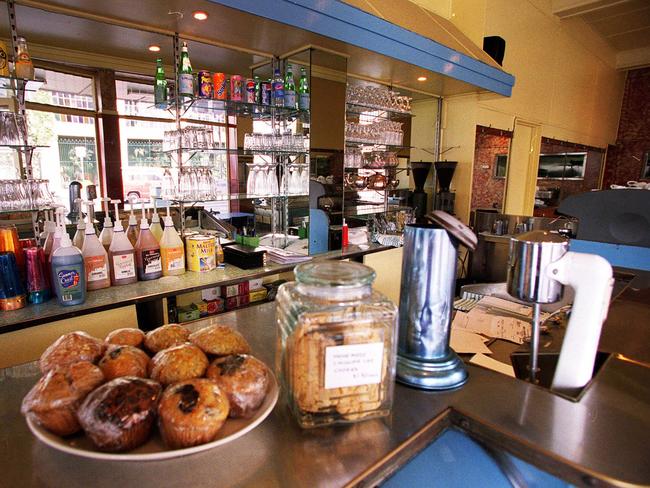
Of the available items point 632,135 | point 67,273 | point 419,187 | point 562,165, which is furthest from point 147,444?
point 632,135

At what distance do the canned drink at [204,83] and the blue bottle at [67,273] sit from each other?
48.0 inches

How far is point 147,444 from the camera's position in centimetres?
65

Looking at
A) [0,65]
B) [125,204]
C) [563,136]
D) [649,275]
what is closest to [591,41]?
[563,136]

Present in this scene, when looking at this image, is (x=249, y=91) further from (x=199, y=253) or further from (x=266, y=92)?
(x=199, y=253)

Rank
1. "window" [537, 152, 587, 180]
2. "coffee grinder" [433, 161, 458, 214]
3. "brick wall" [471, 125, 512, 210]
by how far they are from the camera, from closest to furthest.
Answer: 1. "coffee grinder" [433, 161, 458, 214]
2. "brick wall" [471, 125, 512, 210]
3. "window" [537, 152, 587, 180]

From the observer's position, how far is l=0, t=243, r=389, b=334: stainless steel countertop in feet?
5.31

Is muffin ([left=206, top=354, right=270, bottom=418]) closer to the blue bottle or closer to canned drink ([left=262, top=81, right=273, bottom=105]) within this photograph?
the blue bottle

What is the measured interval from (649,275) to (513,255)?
1.92m

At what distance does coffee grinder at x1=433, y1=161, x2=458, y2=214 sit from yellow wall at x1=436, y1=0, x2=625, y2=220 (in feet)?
0.58

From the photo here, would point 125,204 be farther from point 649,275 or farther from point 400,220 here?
point 649,275

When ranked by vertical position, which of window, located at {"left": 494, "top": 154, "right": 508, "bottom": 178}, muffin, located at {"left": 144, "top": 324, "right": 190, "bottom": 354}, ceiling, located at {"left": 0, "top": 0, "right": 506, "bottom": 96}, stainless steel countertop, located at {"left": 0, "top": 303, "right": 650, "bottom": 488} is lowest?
stainless steel countertop, located at {"left": 0, "top": 303, "right": 650, "bottom": 488}

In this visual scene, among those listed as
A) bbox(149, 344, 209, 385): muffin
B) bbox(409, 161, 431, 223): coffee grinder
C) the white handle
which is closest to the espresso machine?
the white handle

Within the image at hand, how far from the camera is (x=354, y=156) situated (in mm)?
3383

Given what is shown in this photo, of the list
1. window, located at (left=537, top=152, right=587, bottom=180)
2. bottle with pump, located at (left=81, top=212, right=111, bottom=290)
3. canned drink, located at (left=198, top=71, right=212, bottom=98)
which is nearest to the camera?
bottle with pump, located at (left=81, top=212, right=111, bottom=290)
